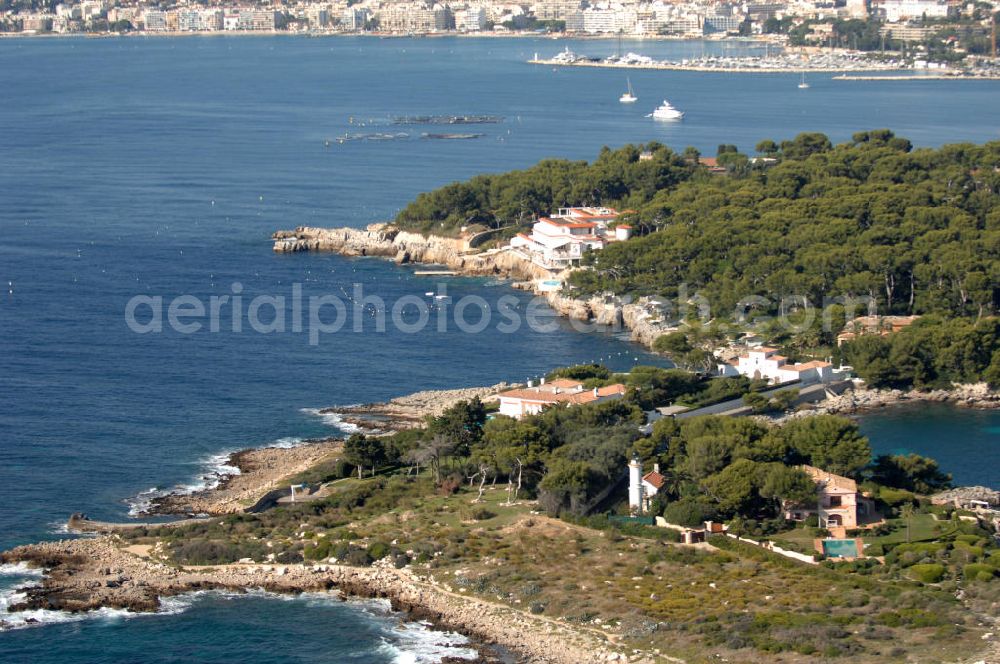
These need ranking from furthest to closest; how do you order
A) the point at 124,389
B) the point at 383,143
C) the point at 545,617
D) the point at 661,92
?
the point at 661,92, the point at 383,143, the point at 124,389, the point at 545,617

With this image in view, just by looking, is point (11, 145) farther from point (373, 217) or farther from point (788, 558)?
point (788, 558)

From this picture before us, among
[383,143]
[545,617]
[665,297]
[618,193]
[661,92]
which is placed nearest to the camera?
[545,617]

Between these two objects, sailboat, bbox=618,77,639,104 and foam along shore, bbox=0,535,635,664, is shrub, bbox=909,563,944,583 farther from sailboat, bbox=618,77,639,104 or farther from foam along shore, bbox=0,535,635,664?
sailboat, bbox=618,77,639,104

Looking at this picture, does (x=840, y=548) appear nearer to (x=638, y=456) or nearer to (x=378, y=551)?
(x=638, y=456)

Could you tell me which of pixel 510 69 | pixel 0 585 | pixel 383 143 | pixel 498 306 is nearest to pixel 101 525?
pixel 0 585

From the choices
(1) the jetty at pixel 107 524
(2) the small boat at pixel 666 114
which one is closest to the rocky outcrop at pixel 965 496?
(1) the jetty at pixel 107 524

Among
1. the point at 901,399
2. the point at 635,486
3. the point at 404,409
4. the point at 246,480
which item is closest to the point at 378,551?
the point at 635,486

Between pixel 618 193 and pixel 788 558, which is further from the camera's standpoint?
pixel 618 193
